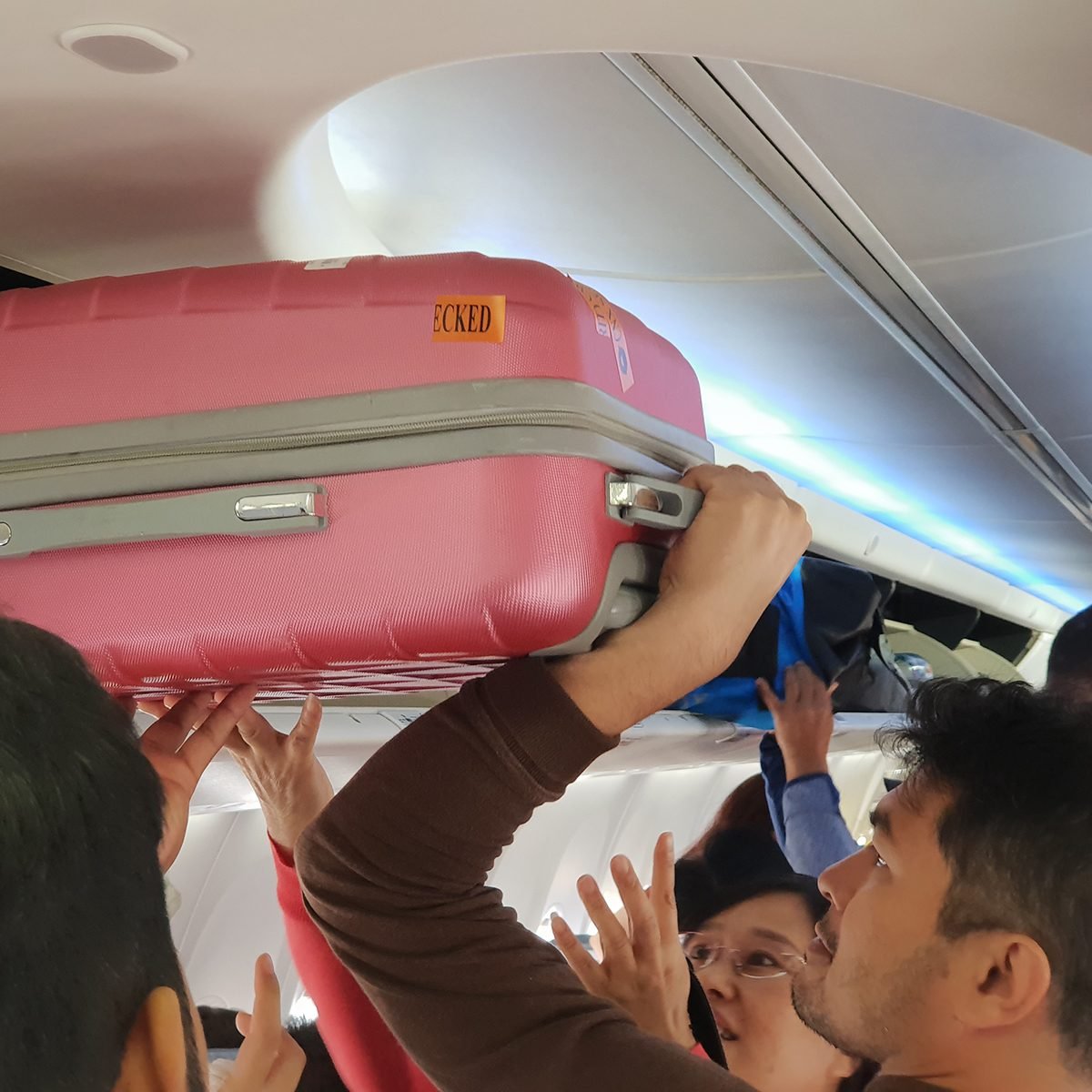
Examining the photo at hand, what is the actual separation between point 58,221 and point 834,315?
5.69 ft

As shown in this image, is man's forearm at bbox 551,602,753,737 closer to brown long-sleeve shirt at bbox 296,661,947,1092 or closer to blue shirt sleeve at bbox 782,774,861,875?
brown long-sleeve shirt at bbox 296,661,947,1092

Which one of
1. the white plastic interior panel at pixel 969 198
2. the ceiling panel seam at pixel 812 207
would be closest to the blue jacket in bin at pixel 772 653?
the ceiling panel seam at pixel 812 207

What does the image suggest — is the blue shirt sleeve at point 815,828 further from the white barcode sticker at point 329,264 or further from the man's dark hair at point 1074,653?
the white barcode sticker at point 329,264

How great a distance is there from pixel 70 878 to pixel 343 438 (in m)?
0.57

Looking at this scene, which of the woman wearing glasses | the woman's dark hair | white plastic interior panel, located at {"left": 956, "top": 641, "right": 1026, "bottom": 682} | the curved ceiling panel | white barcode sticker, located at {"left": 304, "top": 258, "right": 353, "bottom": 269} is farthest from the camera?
white plastic interior panel, located at {"left": 956, "top": 641, "right": 1026, "bottom": 682}

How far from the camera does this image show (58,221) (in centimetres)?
149

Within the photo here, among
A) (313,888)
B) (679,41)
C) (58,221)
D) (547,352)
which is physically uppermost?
(679,41)

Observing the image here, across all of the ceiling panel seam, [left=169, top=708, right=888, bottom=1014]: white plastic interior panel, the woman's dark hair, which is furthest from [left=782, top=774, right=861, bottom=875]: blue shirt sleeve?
the ceiling panel seam

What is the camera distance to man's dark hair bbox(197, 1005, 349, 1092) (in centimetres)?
335

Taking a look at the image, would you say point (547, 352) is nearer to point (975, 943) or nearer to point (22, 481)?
point (22, 481)

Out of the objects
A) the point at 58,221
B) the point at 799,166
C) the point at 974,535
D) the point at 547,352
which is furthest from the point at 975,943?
the point at 974,535

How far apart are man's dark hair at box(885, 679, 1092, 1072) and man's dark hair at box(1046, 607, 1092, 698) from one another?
85 centimetres

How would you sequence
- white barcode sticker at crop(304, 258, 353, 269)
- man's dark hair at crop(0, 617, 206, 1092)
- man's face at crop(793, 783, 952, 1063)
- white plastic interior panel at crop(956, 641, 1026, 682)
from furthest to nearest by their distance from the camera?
1. white plastic interior panel at crop(956, 641, 1026, 682)
2. man's face at crop(793, 783, 952, 1063)
3. white barcode sticker at crop(304, 258, 353, 269)
4. man's dark hair at crop(0, 617, 206, 1092)

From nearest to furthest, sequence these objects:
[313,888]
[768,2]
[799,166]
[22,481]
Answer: [768,2] < [22,481] < [313,888] < [799,166]
